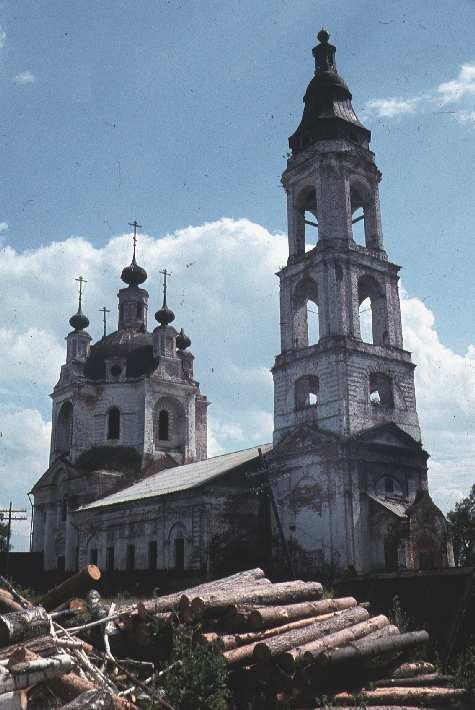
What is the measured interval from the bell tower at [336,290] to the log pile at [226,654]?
52.3 ft

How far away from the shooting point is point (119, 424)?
1737 inches


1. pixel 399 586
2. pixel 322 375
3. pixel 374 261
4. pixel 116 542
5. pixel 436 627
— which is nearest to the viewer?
pixel 436 627

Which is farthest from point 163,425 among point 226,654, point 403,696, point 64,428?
point 226,654

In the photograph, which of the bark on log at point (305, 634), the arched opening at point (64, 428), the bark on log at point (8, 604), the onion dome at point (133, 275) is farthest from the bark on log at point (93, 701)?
the onion dome at point (133, 275)

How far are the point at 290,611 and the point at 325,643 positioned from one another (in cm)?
111

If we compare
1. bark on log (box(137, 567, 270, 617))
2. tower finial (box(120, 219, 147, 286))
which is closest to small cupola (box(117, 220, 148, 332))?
tower finial (box(120, 219, 147, 286))

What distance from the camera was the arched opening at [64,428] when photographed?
45500 mm

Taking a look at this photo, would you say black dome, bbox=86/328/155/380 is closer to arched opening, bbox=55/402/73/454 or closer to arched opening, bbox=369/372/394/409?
arched opening, bbox=55/402/73/454

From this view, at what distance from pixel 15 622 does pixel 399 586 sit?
9.51 m

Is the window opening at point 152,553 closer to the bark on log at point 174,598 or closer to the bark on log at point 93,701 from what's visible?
the bark on log at point 174,598

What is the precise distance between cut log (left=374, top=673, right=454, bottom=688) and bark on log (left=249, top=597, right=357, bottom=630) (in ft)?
4.83

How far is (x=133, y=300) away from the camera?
160 feet

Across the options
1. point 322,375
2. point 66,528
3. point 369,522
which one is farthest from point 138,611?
point 66,528

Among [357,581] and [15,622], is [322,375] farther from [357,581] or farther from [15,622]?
[15,622]
